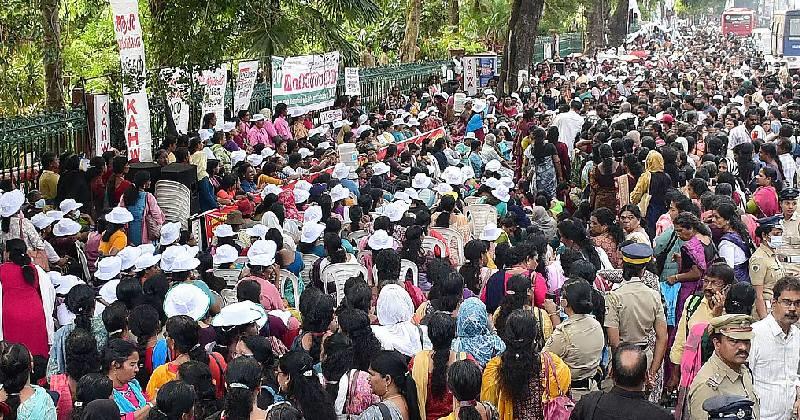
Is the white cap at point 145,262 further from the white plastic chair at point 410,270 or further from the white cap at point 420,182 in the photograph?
the white cap at point 420,182

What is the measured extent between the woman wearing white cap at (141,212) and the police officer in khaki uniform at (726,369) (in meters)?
6.20

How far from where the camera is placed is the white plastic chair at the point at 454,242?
382 inches

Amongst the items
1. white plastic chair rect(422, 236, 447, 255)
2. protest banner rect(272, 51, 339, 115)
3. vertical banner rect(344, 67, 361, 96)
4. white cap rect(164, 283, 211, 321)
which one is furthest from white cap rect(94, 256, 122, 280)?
vertical banner rect(344, 67, 361, 96)

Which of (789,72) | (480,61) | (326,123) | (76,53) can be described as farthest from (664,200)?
(789,72)

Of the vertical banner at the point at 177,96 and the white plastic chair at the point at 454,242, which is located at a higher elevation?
the vertical banner at the point at 177,96

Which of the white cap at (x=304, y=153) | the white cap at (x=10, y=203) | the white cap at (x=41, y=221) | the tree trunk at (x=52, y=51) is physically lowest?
the white cap at (x=41, y=221)

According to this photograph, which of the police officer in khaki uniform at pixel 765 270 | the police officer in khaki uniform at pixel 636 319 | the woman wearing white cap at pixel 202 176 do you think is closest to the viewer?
the police officer in khaki uniform at pixel 636 319

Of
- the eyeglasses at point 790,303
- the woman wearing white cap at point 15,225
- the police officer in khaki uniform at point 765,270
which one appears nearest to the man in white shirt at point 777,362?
the eyeglasses at point 790,303

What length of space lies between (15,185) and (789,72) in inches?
1081

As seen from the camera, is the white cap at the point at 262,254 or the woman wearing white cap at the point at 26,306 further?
the white cap at the point at 262,254

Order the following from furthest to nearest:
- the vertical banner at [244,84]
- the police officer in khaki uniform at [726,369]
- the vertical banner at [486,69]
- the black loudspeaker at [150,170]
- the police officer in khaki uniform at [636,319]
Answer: the vertical banner at [486,69]
the vertical banner at [244,84]
the black loudspeaker at [150,170]
the police officer in khaki uniform at [636,319]
the police officer in khaki uniform at [726,369]

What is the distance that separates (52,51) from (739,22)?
70.5 m

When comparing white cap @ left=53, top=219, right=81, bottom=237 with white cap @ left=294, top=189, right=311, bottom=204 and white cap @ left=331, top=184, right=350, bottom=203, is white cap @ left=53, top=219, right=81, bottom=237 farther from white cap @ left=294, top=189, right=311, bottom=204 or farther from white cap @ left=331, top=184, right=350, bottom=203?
white cap @ left=331, top=184, right=350, bottom=203

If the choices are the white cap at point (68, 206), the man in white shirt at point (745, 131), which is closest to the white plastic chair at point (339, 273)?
the white cap at point (68, 206)
